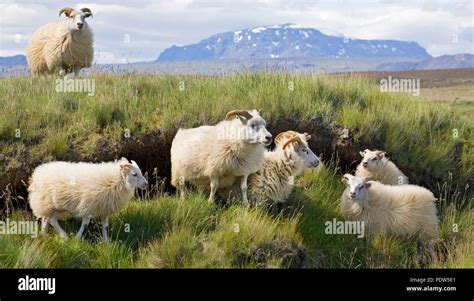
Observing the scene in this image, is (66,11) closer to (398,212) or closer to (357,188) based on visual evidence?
(357,188)

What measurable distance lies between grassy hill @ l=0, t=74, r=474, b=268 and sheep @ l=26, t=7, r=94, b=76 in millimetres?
1770

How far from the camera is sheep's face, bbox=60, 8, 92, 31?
15.8m

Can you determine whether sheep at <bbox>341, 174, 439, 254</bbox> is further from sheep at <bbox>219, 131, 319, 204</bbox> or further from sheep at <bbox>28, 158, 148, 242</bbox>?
sheep at <bbox>28, 158, 148, 242</bbox>

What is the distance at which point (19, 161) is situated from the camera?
10.8 m

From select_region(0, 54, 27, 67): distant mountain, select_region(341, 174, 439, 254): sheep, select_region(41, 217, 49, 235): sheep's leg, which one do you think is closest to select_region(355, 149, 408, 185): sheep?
select_region(341, 174, 439, 254): sheep

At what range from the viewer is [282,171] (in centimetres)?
1118

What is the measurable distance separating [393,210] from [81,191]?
555 centimetres

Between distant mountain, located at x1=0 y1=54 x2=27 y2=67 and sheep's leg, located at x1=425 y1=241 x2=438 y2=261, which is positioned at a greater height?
distant mountain, located at x1=0 y1=54 x2=27 y2=67

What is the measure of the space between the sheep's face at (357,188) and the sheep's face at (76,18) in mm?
8500

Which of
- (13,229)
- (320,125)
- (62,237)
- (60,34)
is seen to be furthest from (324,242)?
(60,34)

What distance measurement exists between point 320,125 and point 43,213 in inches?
234

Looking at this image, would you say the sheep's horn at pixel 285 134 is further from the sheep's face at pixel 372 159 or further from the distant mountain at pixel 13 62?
the distant mountain at pixel 13 62
